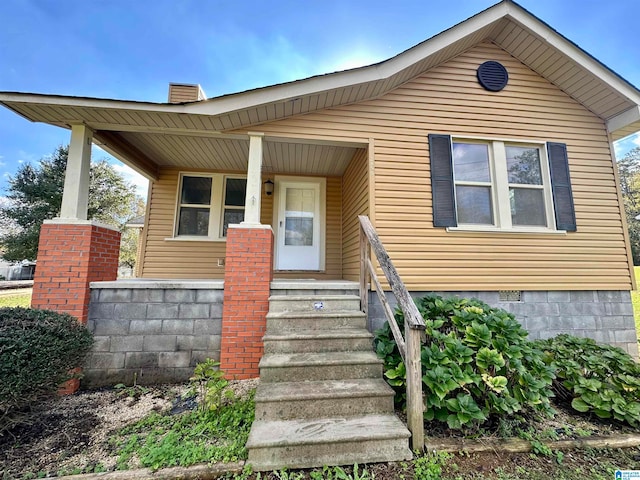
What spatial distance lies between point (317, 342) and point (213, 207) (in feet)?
12.1

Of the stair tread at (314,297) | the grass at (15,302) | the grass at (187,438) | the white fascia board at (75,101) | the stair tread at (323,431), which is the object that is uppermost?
the white fascia board at (75,101)

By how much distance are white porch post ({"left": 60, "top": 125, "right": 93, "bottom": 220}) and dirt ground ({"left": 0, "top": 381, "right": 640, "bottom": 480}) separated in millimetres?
1996

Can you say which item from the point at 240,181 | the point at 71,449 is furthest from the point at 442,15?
the point at 71,449

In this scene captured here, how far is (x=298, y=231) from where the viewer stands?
530cm

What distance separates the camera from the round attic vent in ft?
13.4

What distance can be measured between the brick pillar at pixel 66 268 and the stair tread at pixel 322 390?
2363 millimetres

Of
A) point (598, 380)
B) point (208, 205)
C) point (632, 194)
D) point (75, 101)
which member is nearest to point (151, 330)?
point (75, 101)

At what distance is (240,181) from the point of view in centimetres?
543

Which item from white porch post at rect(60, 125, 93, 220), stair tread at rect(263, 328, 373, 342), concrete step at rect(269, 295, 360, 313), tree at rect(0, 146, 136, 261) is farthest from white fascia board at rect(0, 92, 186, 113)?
tree at rect(0, 146, 136, 261)

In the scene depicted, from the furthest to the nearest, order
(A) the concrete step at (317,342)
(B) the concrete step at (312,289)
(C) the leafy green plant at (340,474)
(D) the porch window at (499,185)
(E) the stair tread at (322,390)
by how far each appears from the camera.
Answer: (D) the porch window at (499,185) → (B) the concrete step at (312,289) → (A) the concrete step at (317,342) → (E) the stair tread at (322,390) → (C) the leafy green plant at (340,474)

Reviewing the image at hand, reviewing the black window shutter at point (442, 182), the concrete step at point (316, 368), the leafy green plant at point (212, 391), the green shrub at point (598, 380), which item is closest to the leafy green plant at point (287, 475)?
the concrete step at point (316, 368)

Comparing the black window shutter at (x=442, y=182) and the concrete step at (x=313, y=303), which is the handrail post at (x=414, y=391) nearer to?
the concrete step at (x=313, y=303)

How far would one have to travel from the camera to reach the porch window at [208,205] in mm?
→ 5234

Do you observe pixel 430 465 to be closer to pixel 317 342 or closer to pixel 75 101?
pixel 317 342
